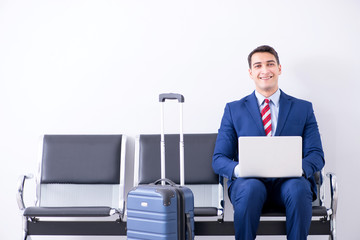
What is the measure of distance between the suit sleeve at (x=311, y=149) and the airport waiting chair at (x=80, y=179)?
1170 millimetres

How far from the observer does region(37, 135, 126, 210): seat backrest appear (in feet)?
9.59

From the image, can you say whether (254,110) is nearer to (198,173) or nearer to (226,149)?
(226,149)

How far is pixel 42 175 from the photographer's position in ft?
9.63

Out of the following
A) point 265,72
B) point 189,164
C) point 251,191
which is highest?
point 265,72

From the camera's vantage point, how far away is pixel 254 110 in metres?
2.74

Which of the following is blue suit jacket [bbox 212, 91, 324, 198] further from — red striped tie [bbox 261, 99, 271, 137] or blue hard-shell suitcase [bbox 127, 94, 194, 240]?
blue hard-shell suitcase [bbox 127, 94, 194, 240]

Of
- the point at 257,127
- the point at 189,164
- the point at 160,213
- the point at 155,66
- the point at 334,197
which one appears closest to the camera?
the point at 160,213

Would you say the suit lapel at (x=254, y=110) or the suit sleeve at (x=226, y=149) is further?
the suit lapel at (x=254, y=110)

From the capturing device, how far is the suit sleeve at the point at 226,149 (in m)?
2.58

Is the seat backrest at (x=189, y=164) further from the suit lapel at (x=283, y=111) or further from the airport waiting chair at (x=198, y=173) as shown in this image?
the suit lapel at (x=283, y=111)

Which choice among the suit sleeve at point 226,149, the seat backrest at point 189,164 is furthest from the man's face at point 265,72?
the seat backrest at point 189,164

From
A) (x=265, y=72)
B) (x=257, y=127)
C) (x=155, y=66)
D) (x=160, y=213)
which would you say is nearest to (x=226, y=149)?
(x=257, y=127)

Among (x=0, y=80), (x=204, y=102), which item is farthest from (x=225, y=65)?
(x=0, y=80)

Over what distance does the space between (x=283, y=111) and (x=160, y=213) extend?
101cm
